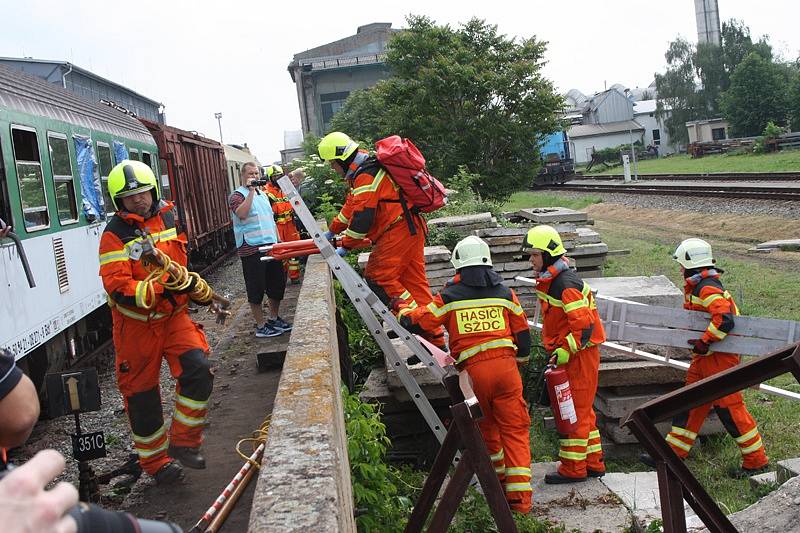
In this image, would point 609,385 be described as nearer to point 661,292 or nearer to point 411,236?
point 661,292

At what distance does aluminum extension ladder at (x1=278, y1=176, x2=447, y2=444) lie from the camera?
20.3 feet

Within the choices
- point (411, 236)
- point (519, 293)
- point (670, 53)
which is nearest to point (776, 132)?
point (670, 53)

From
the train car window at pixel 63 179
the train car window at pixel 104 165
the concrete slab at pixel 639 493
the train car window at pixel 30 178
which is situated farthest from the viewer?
the train car window at pixel 104 165

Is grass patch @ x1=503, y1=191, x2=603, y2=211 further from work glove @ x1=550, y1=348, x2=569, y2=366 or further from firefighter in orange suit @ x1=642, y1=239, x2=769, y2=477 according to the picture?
work glove @ x1=550, y1=348, x2=569, y2=366

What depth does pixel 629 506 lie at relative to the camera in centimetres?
567

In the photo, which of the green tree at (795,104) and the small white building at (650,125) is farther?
the small white building at (650,125)

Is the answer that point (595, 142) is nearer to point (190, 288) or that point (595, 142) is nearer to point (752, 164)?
point (752, 164)

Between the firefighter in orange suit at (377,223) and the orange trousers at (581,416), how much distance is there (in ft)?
3.51

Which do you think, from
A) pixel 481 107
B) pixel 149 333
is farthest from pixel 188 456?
pixel 481 107

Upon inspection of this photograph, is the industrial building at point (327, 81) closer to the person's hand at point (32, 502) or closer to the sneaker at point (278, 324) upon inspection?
the sneaker at point (278, 324)

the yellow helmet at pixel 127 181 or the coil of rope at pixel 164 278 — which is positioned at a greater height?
the yellow helmet at pixel 127 181

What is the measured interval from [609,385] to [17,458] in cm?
488

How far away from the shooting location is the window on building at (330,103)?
6038 centimetres

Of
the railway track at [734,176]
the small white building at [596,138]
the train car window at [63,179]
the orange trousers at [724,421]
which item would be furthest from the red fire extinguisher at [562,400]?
the small white building at [596,138]
